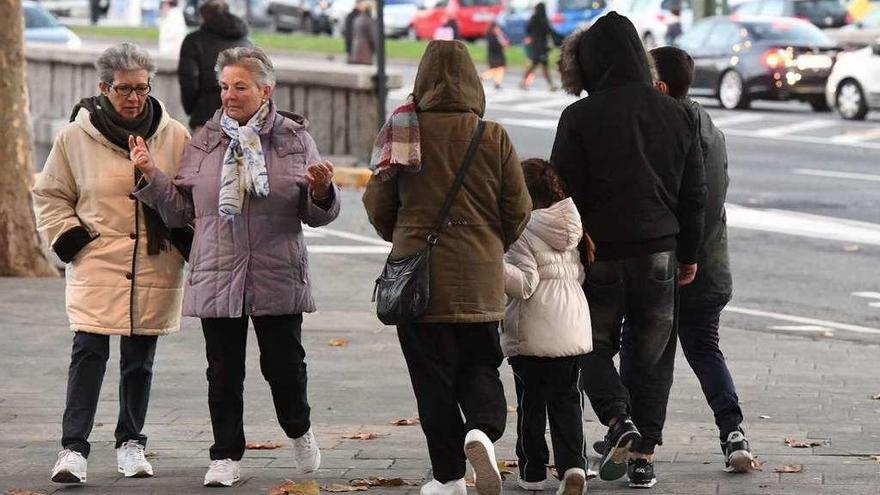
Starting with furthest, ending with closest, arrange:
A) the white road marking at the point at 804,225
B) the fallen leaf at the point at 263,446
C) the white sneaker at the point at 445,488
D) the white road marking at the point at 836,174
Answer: the white road marking at the point at 836,174 < the white road marking at the point at 804,225 < the fallen leaf at the point at 263,446 < the white sneaker at the point at 445,488

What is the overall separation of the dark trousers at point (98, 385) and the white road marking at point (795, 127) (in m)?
21.2

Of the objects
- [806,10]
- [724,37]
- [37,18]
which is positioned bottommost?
[806,10]

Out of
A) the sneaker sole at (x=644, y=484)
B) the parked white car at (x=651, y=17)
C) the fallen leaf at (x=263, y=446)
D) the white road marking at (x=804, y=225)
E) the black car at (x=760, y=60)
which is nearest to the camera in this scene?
the sneaker sole at (x=644, y=484)

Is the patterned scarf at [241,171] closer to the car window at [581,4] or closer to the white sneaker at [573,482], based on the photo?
the white sneaker at [573,482]

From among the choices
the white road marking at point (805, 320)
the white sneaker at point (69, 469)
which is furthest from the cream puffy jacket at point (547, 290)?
the white road marking at point (805, 320)

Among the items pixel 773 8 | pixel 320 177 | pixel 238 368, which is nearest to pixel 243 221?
pixel 320 177

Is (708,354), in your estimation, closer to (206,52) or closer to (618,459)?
(618,459)

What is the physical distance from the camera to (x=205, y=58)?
47.0ft

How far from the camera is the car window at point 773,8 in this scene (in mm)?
41213

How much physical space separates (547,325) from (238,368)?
1190mm

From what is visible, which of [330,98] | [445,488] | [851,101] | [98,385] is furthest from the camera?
[851,101]

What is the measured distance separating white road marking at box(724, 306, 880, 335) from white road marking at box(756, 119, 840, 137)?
15119 mm

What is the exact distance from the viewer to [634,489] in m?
7.13

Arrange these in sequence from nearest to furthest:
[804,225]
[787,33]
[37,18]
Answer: [804,225], [787,33], [37,18]
